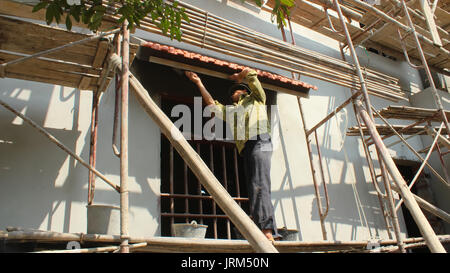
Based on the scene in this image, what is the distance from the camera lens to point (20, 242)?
105 inches

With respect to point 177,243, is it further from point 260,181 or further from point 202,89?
point 202,89

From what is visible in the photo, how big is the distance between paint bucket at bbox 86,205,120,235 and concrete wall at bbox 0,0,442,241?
1.06 metres

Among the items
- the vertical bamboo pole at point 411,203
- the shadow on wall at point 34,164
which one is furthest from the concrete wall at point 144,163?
the vertical bamboo pole at point 411,203

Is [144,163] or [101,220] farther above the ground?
[144,163]

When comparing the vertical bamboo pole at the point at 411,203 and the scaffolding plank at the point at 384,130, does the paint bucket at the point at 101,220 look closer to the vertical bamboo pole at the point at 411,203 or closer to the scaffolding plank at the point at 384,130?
the vertical bamboo pole at the point at 411,203

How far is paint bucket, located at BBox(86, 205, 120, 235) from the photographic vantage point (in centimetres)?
319

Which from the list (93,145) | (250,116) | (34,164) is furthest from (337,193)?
(34,164)

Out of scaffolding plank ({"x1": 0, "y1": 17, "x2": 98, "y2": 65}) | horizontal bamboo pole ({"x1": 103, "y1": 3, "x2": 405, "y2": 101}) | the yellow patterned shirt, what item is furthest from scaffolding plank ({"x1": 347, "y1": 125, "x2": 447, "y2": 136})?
scaffolding plank ({"x1": 0, "y1": 17, "x2": 98, "y2": 65})

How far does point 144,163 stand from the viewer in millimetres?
4867

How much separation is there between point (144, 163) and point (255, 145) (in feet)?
5.26

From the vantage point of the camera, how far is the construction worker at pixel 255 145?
3.79m

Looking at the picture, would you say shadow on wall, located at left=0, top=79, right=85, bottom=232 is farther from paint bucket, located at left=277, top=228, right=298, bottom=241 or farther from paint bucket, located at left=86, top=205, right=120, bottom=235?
paint bucket, located at left=277, top=228, right=298, bottom=241

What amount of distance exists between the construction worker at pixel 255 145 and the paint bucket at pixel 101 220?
4.54 feet
